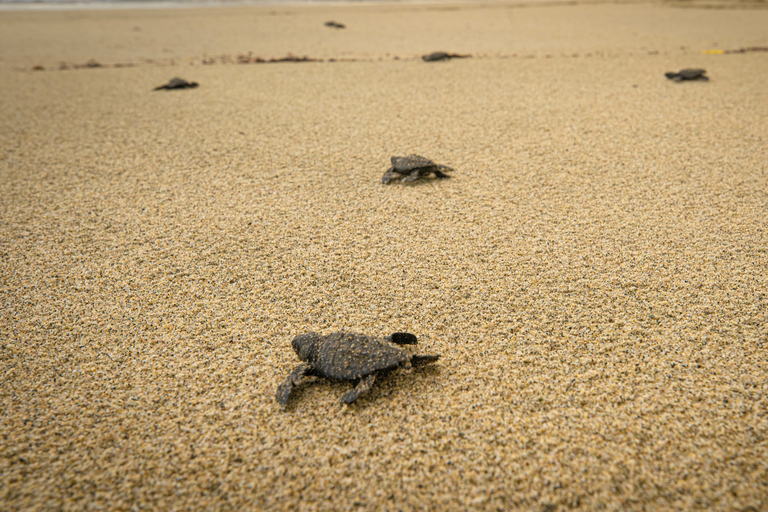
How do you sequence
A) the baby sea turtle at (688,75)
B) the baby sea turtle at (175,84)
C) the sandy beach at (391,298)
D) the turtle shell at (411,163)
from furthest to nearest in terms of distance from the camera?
the baby sea turtle at (175,84) < the baby sea turtle at (688,75) < the turtle shell at (411,163) < the sandy beach at (391,298)

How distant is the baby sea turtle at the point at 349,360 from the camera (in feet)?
4.80

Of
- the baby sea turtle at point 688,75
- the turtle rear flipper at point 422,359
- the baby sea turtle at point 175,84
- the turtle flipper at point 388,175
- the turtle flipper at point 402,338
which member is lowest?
the turtle rear flipper at point 422,359

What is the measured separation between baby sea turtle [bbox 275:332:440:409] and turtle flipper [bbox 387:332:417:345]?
0.02m

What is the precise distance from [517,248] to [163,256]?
1.78 metres

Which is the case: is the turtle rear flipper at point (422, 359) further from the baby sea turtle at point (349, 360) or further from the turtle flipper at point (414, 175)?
the turtle flipper at point (414, 175)

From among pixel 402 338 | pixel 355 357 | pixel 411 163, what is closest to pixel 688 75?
pixel 411 163

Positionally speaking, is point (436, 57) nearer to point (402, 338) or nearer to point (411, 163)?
point (411, 163)

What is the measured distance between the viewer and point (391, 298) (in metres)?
1.90

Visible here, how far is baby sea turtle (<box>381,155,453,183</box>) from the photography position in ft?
9.16

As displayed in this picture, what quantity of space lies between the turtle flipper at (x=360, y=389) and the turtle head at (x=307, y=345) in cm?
18

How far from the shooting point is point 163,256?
2.18 metres

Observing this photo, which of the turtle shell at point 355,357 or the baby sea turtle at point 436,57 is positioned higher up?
the baby sea turtle at point 436,57

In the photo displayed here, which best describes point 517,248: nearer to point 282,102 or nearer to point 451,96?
point 451,96

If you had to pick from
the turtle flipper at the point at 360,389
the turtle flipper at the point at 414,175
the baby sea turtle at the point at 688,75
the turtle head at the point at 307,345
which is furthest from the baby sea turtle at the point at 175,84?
the baby sea turtle at the point at 688,75
